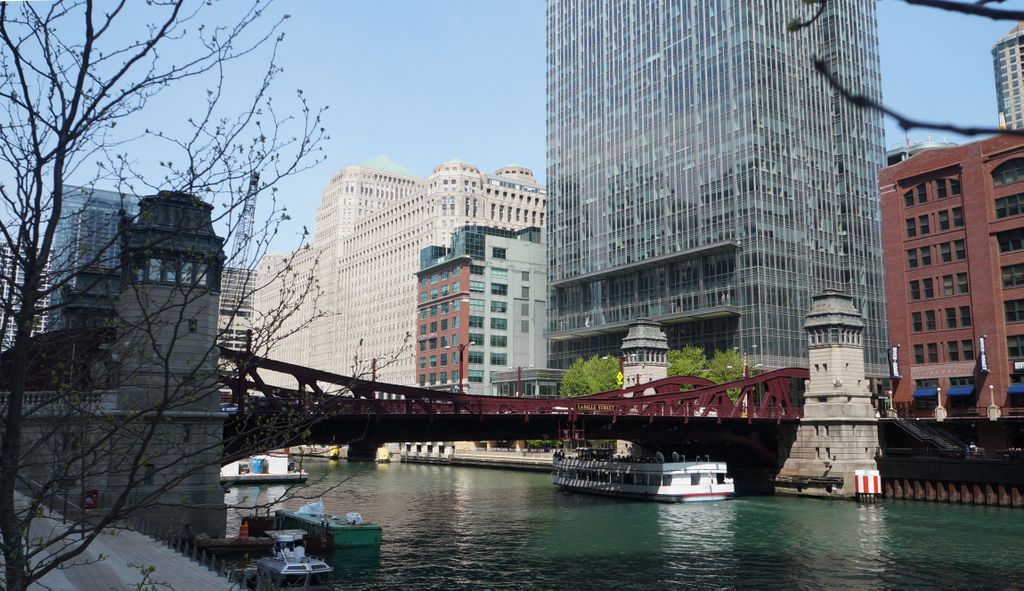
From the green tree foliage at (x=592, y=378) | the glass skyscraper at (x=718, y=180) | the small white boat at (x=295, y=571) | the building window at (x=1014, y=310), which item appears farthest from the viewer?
the glass skyscraper at (x=718, y=180)

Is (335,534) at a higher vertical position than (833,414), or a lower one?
lower

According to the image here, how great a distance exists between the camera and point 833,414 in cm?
7794

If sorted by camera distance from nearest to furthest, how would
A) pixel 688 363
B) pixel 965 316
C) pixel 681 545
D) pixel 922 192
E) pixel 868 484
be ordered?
pixel 681 545, pixel 868 484, pixel 965 316, pixel 922 192, pixel 688 363

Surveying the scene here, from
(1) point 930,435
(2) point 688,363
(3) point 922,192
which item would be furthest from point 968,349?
(2) point 688,363

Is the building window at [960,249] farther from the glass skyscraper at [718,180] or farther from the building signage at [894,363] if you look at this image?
the glass skyscraper at [718,180]

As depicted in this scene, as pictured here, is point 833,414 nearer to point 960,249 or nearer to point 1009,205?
point 960,249

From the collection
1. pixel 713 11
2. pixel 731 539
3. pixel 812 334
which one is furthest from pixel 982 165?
pixel 713 11

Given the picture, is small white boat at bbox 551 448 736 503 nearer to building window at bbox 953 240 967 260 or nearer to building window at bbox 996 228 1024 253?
building window at bbox 953 240 967 260

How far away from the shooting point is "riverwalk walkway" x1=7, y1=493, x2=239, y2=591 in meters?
26.2

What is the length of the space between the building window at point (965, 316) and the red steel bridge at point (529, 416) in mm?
15083

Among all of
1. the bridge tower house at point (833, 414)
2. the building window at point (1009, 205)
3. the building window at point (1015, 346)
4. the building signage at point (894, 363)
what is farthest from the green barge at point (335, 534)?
the building window at point (1009, 205)

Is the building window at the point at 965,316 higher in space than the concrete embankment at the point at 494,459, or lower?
higher

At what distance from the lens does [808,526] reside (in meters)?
57.1

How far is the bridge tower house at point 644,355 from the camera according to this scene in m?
93.3
